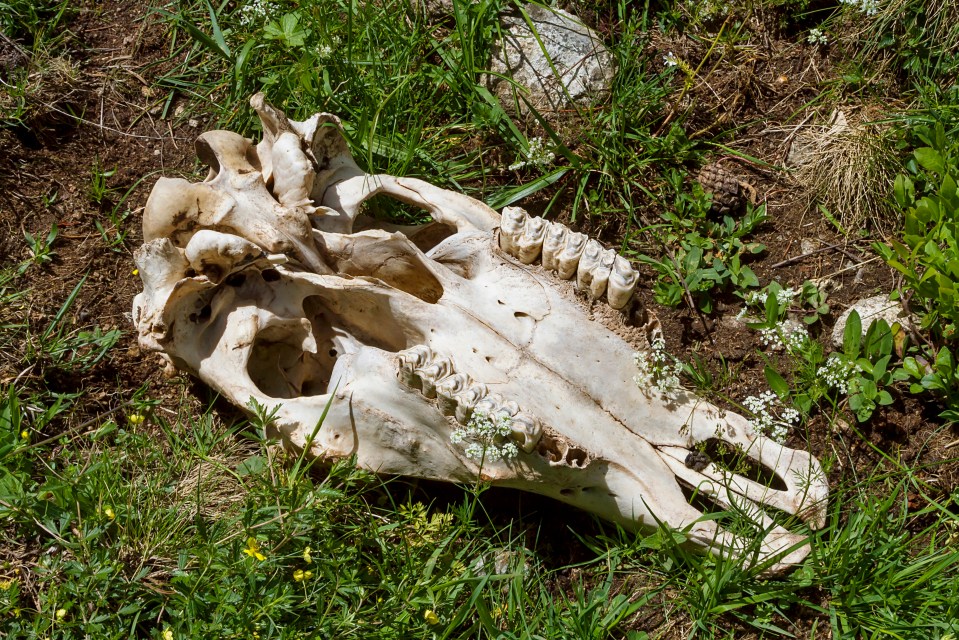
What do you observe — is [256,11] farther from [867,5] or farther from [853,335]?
[853,335]

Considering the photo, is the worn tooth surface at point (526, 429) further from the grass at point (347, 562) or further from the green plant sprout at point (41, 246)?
the green plant sprout at point (41, 246)

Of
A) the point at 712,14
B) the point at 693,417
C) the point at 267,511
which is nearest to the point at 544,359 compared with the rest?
the point at 693,417

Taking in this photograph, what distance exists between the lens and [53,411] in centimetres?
379

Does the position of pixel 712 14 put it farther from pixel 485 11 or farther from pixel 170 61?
pixel 170 61

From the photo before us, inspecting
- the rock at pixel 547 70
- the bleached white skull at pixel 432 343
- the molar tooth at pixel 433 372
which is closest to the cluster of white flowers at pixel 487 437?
the bleached white skull at pixel 432 343

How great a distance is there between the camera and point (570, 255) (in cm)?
345

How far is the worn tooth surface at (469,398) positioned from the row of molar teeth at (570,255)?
595mm

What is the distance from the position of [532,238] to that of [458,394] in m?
0.69

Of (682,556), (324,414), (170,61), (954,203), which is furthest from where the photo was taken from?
(170,61)

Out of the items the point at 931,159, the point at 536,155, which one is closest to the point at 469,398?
the point at 536,155

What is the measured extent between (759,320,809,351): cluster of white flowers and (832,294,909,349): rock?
0.18 m

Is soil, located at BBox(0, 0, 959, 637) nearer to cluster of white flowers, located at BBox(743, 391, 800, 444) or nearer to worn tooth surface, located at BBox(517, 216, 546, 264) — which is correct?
cluster of white flowers, located at BBox(743, 391, 800, 444)

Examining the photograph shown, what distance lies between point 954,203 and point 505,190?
1978 millimetres

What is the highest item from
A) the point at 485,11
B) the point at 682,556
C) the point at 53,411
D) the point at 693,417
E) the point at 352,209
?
the point at 485,11
